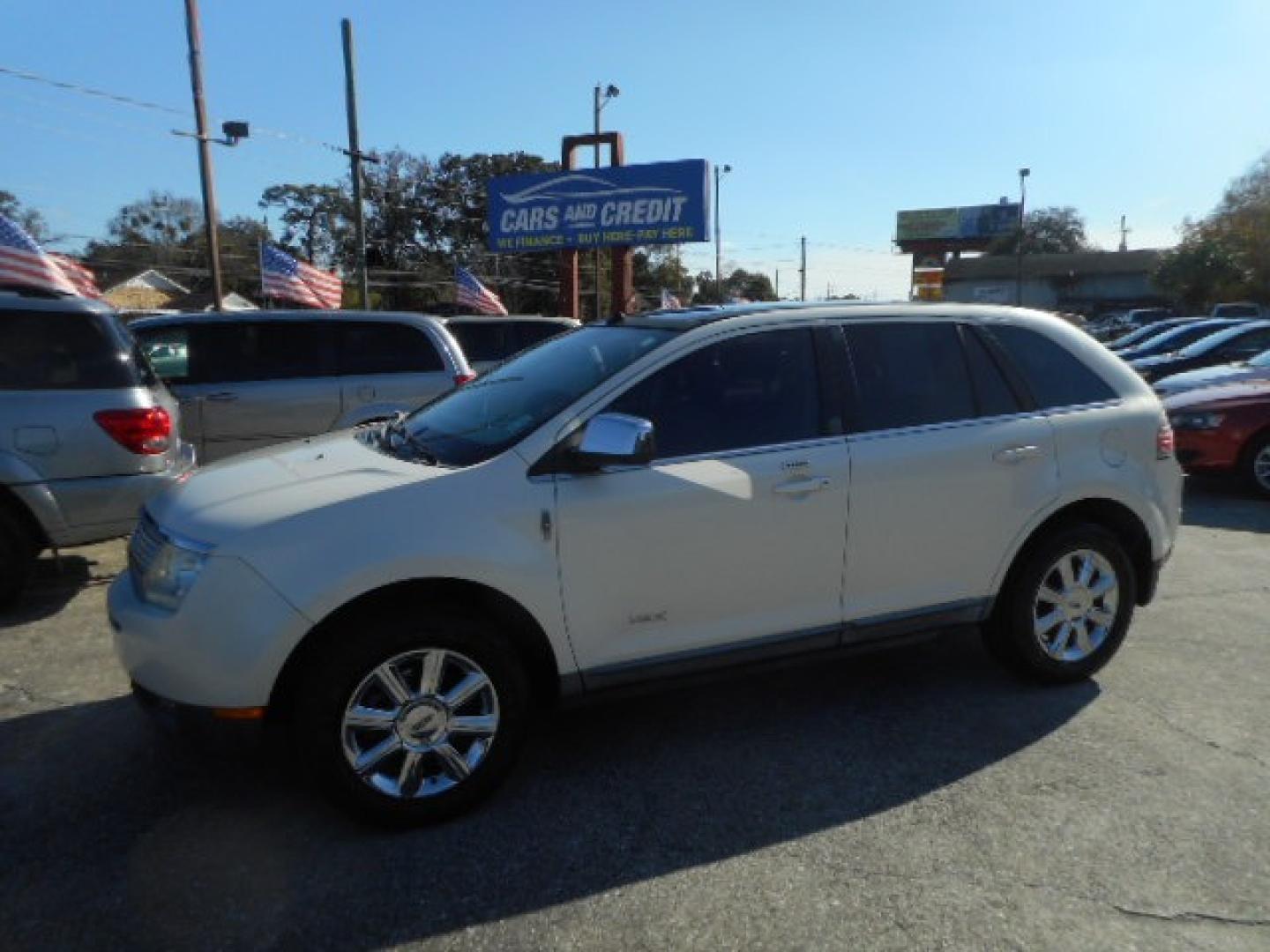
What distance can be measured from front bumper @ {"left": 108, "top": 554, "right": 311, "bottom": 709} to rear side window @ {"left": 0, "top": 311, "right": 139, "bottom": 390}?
2.94m

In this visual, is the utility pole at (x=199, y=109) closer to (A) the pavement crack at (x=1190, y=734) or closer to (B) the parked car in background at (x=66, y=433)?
(B) the parked car in background at (x=66, y=433)

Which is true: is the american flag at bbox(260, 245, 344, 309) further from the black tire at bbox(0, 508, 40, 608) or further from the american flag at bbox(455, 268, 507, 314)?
the black tire at bbox(0, 508, 40, 608)

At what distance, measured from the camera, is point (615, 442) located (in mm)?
2959

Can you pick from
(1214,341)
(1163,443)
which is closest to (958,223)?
(1214,341)

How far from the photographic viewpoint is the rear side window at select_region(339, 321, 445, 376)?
768cm

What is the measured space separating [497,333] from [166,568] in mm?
8534

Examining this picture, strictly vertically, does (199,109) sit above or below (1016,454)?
above

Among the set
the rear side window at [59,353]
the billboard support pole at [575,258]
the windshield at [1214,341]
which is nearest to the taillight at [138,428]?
the rear side window at [59,353]

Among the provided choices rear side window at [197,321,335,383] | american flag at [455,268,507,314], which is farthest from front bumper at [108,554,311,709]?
american flag at [455,268,507,314]

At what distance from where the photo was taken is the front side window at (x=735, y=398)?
3.32 m

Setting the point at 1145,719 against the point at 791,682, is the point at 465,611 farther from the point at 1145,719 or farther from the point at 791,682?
the point at 1145,719

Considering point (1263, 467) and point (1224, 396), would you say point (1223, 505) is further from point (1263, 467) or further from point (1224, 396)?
point (1224, 396)

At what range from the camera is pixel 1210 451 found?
861cm

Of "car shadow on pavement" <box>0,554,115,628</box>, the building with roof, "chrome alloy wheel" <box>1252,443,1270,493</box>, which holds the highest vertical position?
the building with roof
